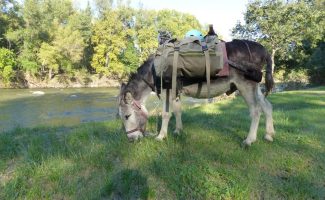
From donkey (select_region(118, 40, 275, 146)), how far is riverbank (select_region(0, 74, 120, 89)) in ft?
144

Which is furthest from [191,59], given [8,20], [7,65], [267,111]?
[8,20]

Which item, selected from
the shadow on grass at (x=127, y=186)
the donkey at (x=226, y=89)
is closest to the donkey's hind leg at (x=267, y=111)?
the donkey at (x=226, y=89)

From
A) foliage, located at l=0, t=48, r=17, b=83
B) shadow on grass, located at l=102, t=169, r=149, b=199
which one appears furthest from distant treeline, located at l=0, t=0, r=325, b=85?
shadow on grass, located at l=102, t=169, r=149, b=199

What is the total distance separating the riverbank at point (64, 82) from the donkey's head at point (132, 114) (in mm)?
43754

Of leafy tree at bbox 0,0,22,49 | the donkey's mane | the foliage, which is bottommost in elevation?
the foliage

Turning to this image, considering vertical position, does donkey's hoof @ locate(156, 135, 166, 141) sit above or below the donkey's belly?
below

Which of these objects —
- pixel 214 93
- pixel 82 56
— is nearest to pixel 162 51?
pixel 214 93

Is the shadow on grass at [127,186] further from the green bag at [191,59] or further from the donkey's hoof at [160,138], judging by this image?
the green bag at [191,59]

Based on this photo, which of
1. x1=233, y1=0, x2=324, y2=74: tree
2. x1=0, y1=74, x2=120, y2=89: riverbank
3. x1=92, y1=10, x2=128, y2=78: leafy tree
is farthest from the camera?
x1=92, y1=10, x2=128, y2=78: leafy tree

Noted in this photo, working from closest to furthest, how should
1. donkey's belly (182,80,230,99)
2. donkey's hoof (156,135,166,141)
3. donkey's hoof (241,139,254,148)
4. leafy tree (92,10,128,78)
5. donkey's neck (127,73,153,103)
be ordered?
donkey's hoof (241,139,254,148) → donkey's belly (182,80,230,99) → donkey's hoof (156,135,166,141) → donkey's neck (127,73,153,103) → leafy tree (92,10,128,78)

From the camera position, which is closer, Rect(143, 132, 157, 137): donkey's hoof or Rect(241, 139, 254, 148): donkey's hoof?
Rect(241, 139, 254, 148): donkey's hoof

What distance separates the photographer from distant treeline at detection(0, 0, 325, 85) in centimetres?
3634

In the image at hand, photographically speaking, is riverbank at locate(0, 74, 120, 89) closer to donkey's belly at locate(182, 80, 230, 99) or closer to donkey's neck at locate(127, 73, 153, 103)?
donkey's neck at locate(127, 73, 153, 103)

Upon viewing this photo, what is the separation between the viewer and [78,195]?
168 inches
